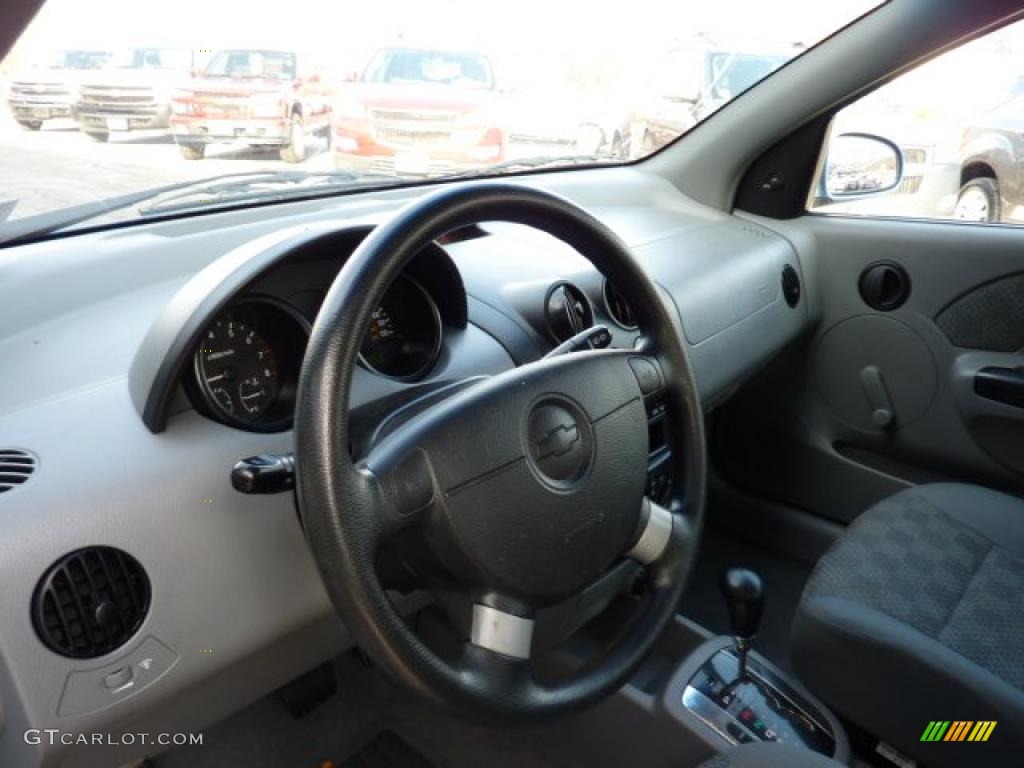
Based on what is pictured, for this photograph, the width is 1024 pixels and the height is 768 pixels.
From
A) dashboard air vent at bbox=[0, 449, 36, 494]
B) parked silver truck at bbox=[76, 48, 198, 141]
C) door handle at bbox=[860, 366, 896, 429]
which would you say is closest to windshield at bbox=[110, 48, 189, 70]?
parked silver truck at bbox=[76, 48, 198, 141]

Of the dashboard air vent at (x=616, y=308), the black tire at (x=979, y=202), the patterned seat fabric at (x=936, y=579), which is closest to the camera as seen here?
the patterned seat fabric at (x=936, y=579)

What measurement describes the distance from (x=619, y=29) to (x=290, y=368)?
3275 mm

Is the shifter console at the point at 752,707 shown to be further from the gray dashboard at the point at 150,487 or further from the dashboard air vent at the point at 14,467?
the dashboard air vent at the point at 14,467

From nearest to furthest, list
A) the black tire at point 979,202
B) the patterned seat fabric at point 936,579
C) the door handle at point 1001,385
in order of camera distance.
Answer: the patterned seat fabric at point 936,579, the door handle at point 1001,385, the black tire at point 979,202

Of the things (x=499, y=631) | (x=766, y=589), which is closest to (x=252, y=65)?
(x=499, y=631)

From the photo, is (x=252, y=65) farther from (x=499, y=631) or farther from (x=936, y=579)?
(x=936, y=579)

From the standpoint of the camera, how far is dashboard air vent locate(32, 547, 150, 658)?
40.6 inches

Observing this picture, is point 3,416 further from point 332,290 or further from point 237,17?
point 237,17

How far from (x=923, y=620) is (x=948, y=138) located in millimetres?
1394

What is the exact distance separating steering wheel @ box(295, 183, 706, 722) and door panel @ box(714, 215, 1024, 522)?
1394 millimetres

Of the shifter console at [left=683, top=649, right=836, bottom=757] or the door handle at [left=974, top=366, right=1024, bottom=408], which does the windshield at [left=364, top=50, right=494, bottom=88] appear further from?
the shifter console at [left=683, top=649, right=836, bottom=757]

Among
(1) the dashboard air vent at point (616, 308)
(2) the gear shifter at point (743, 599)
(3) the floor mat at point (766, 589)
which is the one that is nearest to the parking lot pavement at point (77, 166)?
(1) the dashboard air vent at point (616, 308)

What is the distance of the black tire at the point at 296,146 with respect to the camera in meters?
1.97

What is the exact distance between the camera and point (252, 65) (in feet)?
6.48
